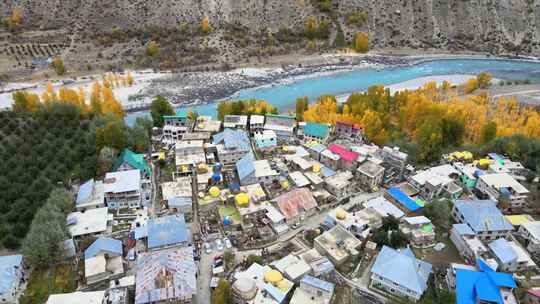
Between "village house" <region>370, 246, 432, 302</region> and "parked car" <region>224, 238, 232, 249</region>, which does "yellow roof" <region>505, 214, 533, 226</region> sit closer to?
"village house" <region>370, 246, 432, 302</region>

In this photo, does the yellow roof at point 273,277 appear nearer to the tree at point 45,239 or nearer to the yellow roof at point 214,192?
the yellow roof at point 214,192

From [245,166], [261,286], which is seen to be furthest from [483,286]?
[245,166]

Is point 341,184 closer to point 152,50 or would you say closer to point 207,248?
point 207,248

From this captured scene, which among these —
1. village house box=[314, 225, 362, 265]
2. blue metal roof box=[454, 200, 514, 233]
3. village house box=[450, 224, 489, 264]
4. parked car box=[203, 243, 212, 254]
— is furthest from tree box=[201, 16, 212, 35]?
village house box=[450, 224, 489, 264]

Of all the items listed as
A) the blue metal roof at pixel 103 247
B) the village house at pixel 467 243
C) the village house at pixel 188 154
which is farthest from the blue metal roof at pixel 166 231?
the village house at pixel 467 243

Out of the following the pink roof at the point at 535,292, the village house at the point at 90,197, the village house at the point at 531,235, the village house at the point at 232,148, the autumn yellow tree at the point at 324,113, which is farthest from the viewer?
the autumn yellow tree at the point at 324,113
